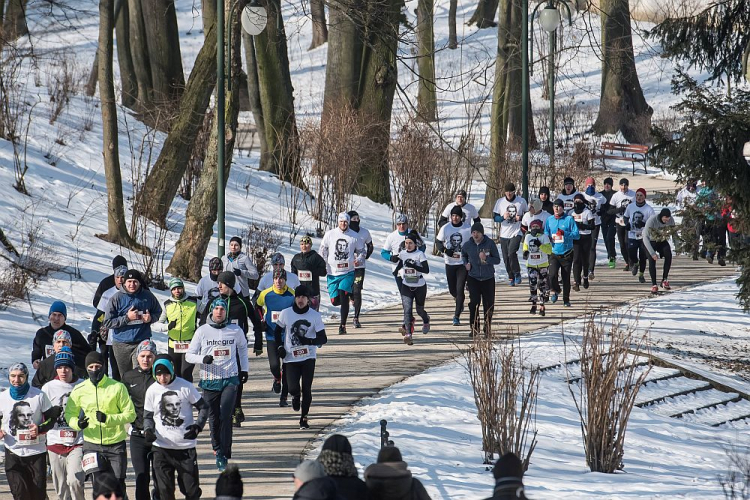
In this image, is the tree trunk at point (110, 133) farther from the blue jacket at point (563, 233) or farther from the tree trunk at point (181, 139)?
the blue jacket at point (563, 233)

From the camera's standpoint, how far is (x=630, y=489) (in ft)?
35.7

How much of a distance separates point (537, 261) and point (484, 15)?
48598 millimetres

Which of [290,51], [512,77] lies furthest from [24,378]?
[290,51]

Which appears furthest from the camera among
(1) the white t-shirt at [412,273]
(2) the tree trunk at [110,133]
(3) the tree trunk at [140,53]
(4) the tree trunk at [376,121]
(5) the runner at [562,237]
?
(3) the tree trunk at [140,53]

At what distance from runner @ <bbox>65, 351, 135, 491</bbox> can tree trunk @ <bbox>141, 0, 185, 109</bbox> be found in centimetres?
2150

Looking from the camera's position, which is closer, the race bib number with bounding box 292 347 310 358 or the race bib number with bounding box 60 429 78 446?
the race bib number with bounding box 60 429 78 446

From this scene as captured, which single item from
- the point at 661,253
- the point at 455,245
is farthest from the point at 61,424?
the point at 661,253

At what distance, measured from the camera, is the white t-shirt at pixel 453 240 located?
17.7 meters

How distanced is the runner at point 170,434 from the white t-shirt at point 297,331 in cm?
277

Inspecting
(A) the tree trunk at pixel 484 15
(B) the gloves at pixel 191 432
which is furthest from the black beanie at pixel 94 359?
(A) the tree trunk at pixel 484 15

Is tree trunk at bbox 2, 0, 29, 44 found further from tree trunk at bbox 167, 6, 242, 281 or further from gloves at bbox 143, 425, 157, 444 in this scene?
gloves at bbox 143, 425, 157, 444

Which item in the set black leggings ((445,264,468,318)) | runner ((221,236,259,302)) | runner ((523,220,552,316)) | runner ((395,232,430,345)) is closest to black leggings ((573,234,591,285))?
runner ((523,220,552,316))

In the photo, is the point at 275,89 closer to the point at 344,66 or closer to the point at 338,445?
the point at 344,66

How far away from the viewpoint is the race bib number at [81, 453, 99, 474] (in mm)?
8984
